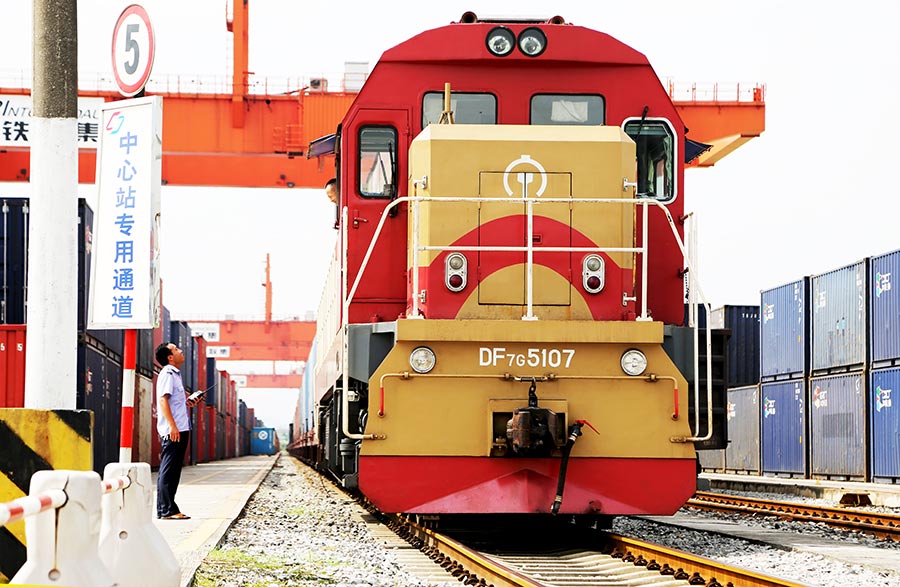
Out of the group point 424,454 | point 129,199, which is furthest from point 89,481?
point 424,454

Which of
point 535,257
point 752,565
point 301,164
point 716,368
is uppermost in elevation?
point 301,164

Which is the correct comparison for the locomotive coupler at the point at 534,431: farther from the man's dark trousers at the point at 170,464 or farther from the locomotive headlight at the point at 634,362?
the man's dark trousers at the point at 170,464

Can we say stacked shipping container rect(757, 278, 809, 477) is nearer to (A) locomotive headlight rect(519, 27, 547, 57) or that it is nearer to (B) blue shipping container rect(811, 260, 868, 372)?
(B) blue shipping container rect(811, 260, 868, 372)

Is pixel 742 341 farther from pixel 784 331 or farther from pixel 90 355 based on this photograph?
pixel 90 355

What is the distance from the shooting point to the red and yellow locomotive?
306 inches

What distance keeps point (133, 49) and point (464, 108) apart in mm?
2651

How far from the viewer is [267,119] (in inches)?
861

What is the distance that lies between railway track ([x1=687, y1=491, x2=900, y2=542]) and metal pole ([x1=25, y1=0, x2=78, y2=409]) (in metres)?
7.33

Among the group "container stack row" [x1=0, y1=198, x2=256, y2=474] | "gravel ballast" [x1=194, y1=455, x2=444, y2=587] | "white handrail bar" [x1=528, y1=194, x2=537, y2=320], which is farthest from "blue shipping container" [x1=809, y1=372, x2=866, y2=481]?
"white handrail bar" [x1=528, y1=194, x2=537, y2=320]

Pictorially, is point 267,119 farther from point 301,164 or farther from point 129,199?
point 129,199

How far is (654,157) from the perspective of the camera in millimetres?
8969

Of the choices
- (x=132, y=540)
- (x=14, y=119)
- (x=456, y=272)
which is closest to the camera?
(x=132, y=540)

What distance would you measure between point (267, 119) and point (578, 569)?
15789 millimetres

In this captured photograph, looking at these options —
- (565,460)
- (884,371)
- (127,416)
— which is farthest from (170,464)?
(884,371)
